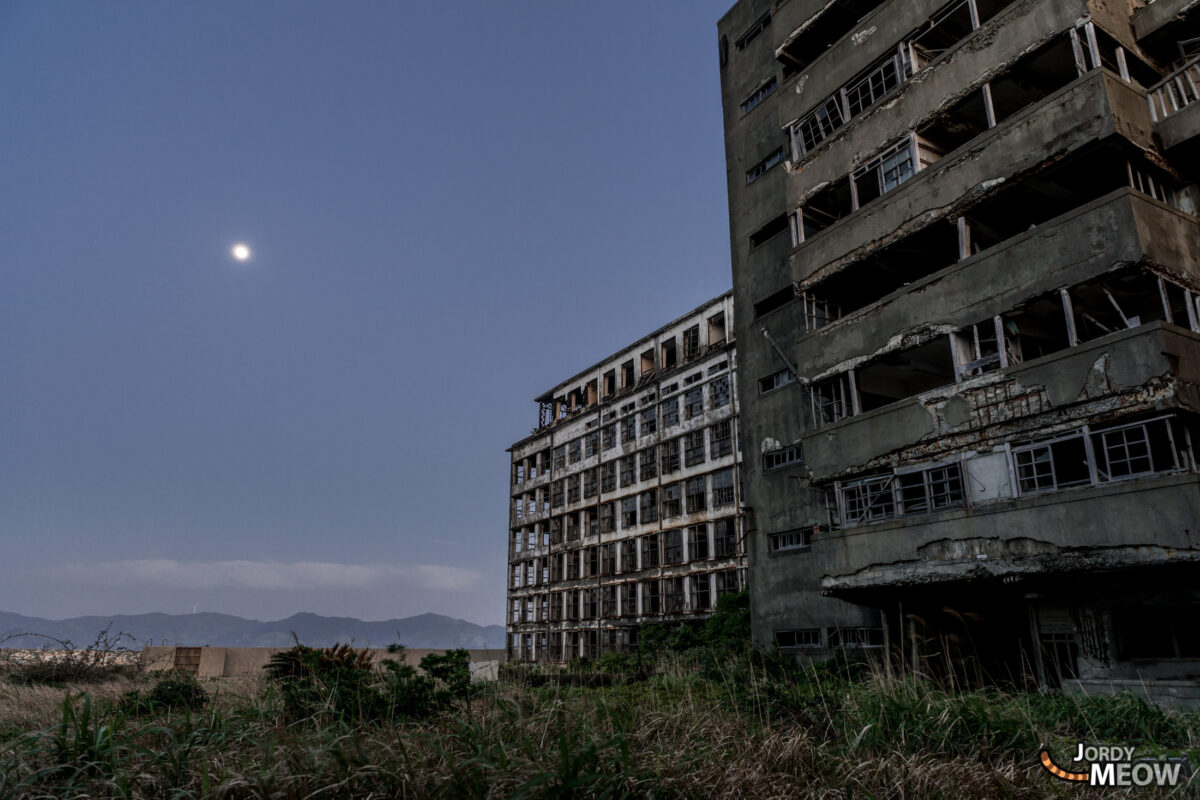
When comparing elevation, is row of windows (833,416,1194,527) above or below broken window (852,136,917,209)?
below

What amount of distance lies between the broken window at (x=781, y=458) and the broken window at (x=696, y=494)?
12423mm

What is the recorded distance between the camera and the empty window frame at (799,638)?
21922 millimetres

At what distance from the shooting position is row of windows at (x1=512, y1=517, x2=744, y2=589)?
35.8 meters

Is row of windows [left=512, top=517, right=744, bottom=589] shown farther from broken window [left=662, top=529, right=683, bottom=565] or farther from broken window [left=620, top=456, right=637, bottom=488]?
broken window [left=620, top=456, right=637, bottom=488]

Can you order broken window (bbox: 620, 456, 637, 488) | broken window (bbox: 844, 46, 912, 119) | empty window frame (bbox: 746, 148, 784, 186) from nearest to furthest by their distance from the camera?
broken window (bbox: 844, 46, 912, 119) → empty window frame (bbox: 746, 148, 784, 186) → broken window (bbox: 620, 456, 637, 488)

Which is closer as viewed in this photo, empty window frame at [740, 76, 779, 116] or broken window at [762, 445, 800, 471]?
broken window at [762, 445, 800, 471]

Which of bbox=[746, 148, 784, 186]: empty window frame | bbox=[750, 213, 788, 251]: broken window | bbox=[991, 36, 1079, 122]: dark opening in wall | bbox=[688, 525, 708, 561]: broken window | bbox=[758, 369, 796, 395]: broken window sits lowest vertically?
bbox=[688, 525, 708, 561]: broken window

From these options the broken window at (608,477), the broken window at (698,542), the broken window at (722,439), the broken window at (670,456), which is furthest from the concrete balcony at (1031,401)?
the broken window at (608,477)

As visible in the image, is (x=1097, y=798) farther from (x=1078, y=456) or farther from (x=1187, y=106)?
(x=1187, y=106)

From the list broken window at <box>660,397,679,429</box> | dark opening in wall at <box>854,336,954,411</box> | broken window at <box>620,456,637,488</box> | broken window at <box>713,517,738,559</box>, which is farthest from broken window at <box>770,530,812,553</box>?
broken window at <box>620,456,637,488</box>

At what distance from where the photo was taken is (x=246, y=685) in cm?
1044

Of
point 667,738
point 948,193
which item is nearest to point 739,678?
point 667,738

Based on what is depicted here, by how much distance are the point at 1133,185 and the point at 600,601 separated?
108 ft

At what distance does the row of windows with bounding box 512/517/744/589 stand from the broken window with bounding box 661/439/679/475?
3.22 meters
